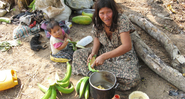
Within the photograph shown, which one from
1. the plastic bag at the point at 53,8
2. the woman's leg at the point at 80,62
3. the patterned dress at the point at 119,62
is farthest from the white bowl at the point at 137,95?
the plastic bag at the point at 53,8

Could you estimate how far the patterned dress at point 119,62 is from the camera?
2027 mm

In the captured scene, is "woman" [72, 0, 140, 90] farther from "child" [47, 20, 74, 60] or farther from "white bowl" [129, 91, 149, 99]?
"child" [47, 20, 74, 60]

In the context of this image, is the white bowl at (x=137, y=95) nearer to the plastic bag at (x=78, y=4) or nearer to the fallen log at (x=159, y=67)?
the fallen log at (x=159, y=67)

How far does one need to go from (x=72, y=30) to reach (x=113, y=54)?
223cm

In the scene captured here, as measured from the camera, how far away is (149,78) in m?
2.36

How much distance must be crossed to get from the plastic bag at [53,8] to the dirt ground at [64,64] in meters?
0.51

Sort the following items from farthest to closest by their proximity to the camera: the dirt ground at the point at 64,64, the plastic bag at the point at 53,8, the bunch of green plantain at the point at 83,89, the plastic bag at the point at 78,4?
1. the plastic bag at the point at 78,4
2. the plastic bag at the point at 53,8
3. the dirt ground at the point at 64,64
4. the bunch of green plantain at the point at 83,89

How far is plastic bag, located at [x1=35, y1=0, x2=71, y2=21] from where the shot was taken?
381 centimetres

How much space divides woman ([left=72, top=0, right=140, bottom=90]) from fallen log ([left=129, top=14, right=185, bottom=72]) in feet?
2.49

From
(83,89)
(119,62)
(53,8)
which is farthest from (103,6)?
(53,8)

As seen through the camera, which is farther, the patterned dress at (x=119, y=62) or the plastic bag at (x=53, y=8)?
the plastic bag at (x=53, y=8)

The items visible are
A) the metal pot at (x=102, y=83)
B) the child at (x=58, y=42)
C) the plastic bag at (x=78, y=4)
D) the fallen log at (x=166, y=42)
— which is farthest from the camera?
the plastic bag at (x=78, y=4)

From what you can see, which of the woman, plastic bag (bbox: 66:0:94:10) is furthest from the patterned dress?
plastic bag (bbox: 66:0:94:10)

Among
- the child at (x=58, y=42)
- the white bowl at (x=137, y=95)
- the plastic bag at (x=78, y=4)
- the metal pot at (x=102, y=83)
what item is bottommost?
the white bowl at (x=137, y=95)
